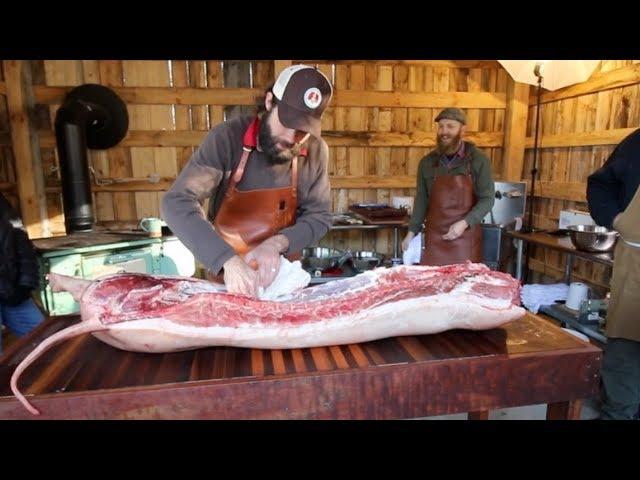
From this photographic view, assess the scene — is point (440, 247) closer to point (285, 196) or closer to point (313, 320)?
point (285, 196)

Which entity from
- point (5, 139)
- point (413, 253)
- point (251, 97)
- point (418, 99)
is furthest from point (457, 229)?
point (5, 139)

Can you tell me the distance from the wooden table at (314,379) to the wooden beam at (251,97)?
4383mm

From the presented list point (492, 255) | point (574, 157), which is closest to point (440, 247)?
point (492, 255)

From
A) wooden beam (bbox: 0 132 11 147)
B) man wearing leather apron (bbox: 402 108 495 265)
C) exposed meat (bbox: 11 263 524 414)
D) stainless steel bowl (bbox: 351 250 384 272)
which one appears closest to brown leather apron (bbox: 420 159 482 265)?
man wearing leather apron (bbox: 402 108 495 265)

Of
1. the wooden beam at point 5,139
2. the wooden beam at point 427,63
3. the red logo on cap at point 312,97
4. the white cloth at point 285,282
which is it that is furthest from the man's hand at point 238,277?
the wooden beam at point 5,139

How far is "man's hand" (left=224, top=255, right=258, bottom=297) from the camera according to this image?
1.77m

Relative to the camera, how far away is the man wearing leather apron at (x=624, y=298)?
8.39 ft

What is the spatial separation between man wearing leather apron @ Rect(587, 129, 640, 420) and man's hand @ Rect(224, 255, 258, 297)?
88.9 inches

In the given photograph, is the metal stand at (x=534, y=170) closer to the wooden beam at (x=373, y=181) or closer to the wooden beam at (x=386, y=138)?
the wooden beam at (x=386, y=138)

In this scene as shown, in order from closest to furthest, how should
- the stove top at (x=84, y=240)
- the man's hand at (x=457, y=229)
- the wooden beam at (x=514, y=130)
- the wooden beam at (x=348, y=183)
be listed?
the stove top at (x=84, y=240)
the man's hand at (x=457, y=229)
the wooden beam at (x=348, y=183)
the wooden beam at (x=514, y=130)

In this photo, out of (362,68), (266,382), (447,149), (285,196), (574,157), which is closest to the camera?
(266,382)

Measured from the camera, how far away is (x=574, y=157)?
5184 millimetres

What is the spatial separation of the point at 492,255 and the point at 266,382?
409cm

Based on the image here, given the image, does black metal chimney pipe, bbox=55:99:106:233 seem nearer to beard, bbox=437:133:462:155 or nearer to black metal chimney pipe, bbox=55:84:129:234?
black metal chimney pipe, bbox=55:84:129:234
